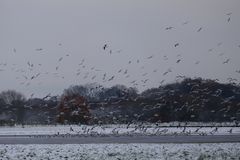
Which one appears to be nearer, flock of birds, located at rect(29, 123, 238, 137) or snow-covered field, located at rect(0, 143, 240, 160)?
snow-covered field, located at rect(0, 143, 240, 160)

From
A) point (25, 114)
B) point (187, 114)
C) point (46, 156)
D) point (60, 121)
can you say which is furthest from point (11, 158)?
point (25, 114)

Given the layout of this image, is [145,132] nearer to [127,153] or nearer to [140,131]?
[140,131]

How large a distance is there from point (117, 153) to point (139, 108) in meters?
58.6

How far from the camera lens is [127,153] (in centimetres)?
2077

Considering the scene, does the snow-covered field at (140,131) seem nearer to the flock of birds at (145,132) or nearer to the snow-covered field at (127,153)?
the flock of birds at (145,132)

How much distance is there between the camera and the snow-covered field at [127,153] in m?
19.2

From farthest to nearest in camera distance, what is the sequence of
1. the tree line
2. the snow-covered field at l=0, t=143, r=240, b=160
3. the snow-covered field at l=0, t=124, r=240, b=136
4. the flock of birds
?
the tree line
the snow-covered field at l=0, t=124, r=240, b=136
the flock of birds
the snow-covered field at l=0, t=143, r=240, b=160

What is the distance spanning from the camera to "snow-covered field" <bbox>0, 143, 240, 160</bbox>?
19.2m

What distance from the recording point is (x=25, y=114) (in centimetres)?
8838

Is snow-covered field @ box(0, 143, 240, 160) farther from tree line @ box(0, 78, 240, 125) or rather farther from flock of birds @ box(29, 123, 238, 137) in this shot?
tree line @ box(0, 78, 240, 125)

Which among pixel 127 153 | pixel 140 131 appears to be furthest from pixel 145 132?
pixel 127 153

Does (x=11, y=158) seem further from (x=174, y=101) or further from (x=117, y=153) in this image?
(x=174, y=101)

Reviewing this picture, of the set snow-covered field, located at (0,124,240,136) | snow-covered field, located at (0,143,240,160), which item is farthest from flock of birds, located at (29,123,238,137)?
snow-covered field, located at (0,143,240,160)

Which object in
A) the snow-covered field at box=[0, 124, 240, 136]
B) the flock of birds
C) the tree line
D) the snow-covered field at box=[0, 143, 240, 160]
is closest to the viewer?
the snow-covered field at box=[0, 143, 240, 160]
